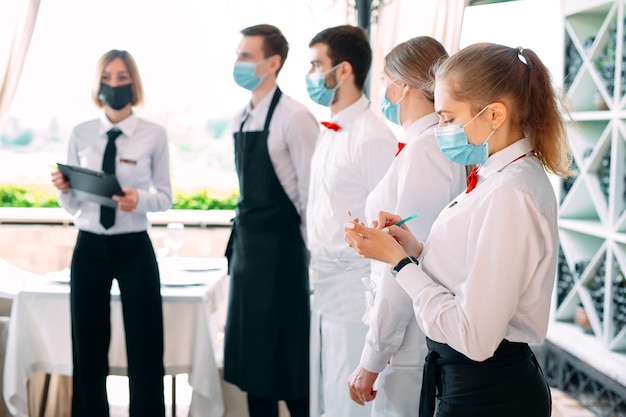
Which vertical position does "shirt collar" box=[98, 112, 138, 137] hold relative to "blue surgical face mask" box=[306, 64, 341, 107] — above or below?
below

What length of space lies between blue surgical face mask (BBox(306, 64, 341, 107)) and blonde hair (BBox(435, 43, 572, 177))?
914 millimetres

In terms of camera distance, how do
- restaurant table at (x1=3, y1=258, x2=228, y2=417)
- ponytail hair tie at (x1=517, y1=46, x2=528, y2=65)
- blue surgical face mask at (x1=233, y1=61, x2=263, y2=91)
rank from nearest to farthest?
ponytail hair tie at (x1=517, y1=46, x2=528, y2=65)
blue surgical face mask at (x1=233, y1=61, x2=263, y2=91)
restaurant table at (x1=3, y1=258, x2=228, y2=417)

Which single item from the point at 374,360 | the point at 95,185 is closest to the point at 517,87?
the point at 374,360

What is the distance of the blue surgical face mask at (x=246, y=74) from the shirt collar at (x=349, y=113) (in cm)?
58

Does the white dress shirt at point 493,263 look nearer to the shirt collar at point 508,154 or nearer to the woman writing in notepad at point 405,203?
the shirt collar at point 508,154

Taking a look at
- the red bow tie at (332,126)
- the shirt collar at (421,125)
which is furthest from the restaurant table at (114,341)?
the shirt collar at (421,125)

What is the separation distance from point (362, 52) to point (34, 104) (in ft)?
12.9

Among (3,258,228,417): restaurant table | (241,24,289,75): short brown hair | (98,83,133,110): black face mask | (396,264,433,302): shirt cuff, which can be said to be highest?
(241,24,289,75): short brown hair

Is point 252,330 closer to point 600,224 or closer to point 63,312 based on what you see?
point 63,312

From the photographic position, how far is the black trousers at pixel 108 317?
2.54 m

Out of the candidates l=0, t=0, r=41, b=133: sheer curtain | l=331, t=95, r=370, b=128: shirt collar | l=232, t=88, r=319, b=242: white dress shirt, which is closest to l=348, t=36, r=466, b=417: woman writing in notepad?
l=331, t=95, r=370, b=128: shirt collar

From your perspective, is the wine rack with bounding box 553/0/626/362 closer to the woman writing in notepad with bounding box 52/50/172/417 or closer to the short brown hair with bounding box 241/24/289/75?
the short brown hair with bounding box 241/24/289/75

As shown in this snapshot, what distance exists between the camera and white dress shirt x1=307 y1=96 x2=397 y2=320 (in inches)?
77.2

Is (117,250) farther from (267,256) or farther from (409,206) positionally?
(409,206)
